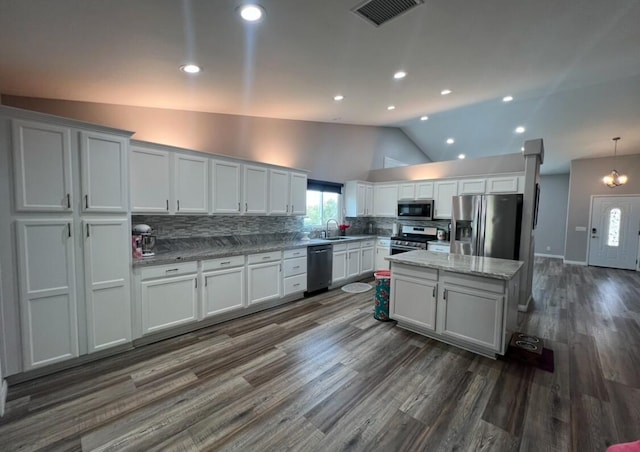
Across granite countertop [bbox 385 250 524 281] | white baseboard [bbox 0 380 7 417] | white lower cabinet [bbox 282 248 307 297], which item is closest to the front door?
granite countertop [bbox 385 250 524 281]

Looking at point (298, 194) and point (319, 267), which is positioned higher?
point (298, 194)

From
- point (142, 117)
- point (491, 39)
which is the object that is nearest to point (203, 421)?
point (142, 117)

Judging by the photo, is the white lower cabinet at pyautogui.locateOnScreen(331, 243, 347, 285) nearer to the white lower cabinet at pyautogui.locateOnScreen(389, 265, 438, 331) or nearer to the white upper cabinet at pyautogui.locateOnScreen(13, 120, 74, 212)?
the white lower cabinet at pyautogui.locateOnScreen(389, 265, 438, 331)

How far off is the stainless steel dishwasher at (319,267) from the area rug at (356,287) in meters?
0.39

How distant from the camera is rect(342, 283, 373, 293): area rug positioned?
486 cm

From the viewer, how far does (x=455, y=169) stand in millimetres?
5449

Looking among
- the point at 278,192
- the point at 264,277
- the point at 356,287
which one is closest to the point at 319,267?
the point at 356,287

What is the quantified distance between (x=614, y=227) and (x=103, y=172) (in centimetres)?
1131

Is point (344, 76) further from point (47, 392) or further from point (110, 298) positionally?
point (47, 392)

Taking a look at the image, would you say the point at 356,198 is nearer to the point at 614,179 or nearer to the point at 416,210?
the point at 416,210

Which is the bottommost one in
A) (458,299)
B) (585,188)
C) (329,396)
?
(329,396)

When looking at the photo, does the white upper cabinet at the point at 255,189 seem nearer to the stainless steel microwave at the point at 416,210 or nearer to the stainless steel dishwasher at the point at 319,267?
the stainless steel dishwasher at the point at 319,267

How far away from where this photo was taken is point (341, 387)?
7.18 feet

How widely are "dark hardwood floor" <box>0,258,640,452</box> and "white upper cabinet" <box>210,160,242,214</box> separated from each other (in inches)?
62.7
